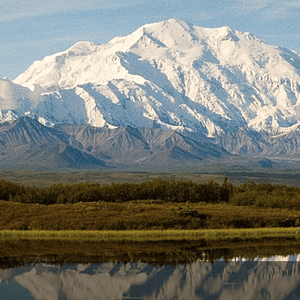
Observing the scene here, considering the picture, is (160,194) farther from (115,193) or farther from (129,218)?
(129,218)

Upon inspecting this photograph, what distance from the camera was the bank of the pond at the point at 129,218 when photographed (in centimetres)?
8812

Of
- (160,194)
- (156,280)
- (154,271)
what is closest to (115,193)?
(160,194)

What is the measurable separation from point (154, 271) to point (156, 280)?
3253 mm

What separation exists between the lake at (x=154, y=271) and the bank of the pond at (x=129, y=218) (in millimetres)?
16577

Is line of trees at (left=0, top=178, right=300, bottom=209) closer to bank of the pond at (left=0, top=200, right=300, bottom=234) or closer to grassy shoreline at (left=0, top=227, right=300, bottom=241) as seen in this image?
bank of the pond at (left=0, top=200, right=300, bottom=234)

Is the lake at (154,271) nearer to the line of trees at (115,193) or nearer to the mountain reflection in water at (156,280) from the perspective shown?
the mountain reflection in water at (156,280)

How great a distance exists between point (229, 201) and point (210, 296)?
7295cm

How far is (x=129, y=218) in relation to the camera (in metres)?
89.9

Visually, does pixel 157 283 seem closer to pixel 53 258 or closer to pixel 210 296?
pixel 210 296

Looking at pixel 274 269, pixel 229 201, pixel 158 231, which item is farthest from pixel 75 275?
pixel 229 201

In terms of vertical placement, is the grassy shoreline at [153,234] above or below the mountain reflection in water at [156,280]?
below

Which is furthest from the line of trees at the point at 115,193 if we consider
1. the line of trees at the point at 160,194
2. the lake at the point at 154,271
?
the lake at the point at 154,271

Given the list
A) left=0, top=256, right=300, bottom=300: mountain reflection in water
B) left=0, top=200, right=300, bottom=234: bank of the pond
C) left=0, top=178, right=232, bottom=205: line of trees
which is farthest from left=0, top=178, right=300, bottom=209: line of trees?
left=0, top=256, right=300, bottom=300: mountain reflection in water

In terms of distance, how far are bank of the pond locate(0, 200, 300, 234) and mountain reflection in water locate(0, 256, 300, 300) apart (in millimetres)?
29171
